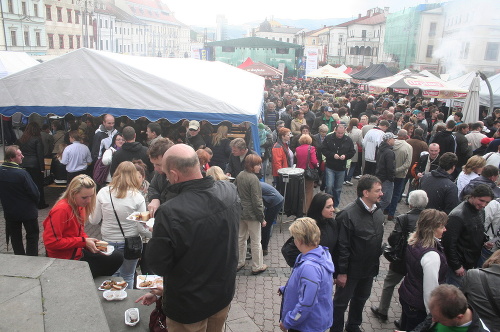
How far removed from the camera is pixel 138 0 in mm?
91500

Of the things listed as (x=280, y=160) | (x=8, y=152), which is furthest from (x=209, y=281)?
(x=280, y=160)

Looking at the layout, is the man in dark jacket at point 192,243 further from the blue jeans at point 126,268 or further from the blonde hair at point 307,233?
the blue jeans at point 126,268

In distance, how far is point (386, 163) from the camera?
6.94 meters

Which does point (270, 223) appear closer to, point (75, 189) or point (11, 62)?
point (75, 189)

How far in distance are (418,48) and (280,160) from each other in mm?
45572

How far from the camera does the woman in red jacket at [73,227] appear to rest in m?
3.46

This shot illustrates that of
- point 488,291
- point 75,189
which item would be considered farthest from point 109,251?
point 488,291

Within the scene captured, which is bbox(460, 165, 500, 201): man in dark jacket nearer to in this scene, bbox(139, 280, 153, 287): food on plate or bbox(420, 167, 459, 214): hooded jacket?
bbox(420, 167, 459, 214): hooded jacket

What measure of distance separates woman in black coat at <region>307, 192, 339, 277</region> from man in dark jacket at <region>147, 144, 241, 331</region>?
132 cm

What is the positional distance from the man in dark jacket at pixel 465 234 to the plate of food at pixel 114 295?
11.2ft

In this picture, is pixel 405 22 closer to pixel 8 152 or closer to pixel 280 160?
pixel 280 160

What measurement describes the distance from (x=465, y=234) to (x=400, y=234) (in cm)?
75

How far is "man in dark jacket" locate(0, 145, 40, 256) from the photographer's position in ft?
15.7

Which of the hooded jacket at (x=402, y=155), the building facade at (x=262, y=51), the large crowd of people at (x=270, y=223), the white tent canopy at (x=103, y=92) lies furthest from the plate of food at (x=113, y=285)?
the building facade at (x=262, y=51)
